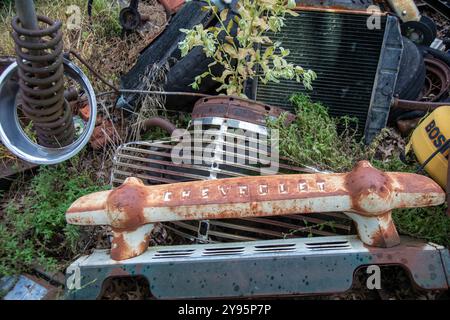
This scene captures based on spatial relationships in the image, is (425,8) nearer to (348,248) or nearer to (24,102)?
(348,248)

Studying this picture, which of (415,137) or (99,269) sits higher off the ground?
(415,137)

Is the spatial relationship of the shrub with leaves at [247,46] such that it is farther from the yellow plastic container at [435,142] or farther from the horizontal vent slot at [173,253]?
the horizontal vent slot at [173,253]

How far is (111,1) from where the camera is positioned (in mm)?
4789

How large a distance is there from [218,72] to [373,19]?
111 centimetres

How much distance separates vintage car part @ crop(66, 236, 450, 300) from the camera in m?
2.11

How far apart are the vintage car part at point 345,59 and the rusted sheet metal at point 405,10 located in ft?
2.29

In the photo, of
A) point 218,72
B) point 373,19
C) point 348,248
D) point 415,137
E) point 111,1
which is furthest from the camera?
point 111,1

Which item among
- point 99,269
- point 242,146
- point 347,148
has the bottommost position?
point 99,269

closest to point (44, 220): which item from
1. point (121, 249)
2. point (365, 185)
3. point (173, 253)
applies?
point (121, 249)

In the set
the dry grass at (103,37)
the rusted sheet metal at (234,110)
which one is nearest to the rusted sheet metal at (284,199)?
the rusted sheet metal at (234,110)

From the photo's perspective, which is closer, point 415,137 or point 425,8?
point 415,137

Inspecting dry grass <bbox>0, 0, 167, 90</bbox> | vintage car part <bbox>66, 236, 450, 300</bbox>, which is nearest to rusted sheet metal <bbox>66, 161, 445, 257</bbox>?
vintage car part <bbox>66, 236, 450, 300</bbox>

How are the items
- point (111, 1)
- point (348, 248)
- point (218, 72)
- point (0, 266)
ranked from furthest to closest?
point (111, 1)
point (218, 72)
point (0, 266)
point (348, 248)

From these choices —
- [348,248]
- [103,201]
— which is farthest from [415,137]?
[103,201]
